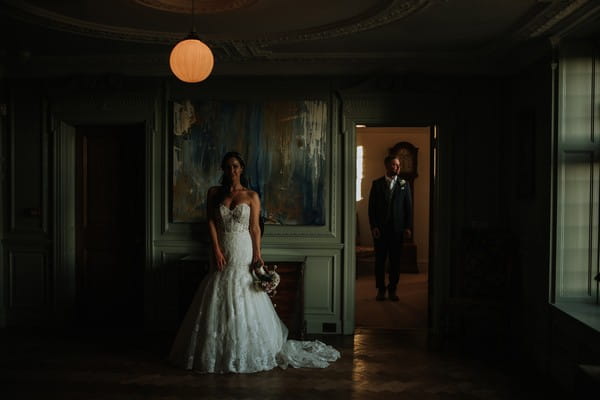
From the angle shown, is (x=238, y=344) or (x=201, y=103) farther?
(x=201, y=103)

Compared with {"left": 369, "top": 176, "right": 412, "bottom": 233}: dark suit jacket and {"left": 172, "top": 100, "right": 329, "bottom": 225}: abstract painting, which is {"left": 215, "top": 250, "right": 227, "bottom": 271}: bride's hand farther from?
{"left": 369, "top": 176, "right": 412, "bottom": 233}: dark suit jacket

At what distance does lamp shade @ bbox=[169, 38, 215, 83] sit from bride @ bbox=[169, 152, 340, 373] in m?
1.22

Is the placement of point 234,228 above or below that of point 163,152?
below

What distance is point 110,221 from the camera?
6.33m

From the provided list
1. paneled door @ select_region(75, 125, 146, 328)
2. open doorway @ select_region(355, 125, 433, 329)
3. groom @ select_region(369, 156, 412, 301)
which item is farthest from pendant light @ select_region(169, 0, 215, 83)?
open doorway @ select_region(355, 125, 433, 329)

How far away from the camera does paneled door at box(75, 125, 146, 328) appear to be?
6.31 meters

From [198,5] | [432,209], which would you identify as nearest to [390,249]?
[432,209]

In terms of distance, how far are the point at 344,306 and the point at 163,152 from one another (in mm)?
2461

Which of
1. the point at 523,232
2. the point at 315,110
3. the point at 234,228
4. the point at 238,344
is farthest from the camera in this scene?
the point at 315,110

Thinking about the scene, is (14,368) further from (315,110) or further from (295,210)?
(315,110)

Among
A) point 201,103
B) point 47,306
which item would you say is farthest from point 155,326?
point 201,103

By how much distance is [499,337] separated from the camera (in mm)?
5500

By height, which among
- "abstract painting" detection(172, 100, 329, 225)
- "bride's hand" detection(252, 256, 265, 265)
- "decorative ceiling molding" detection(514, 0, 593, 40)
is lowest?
"bride's hand" detection(252, 256, 265, 265)

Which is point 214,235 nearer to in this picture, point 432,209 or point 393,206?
point 432,209
